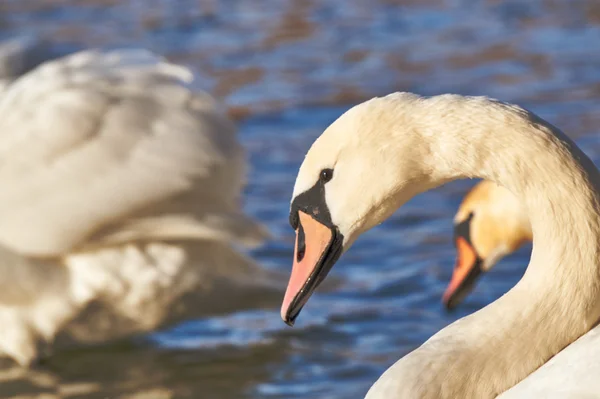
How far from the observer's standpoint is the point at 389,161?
2.96 meters

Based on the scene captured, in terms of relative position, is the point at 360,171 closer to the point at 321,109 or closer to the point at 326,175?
the point at 326,175

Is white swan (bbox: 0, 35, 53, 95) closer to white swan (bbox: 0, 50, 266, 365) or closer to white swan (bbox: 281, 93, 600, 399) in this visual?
white swan (bbox: 0, 50, 266, 365)

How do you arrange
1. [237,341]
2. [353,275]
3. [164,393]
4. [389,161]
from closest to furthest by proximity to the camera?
[389,161], [164,393], [237,341], [353,275]

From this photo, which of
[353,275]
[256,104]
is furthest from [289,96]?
[353,275]

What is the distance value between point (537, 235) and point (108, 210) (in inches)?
79.7

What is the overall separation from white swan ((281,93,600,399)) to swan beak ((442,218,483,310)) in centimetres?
189

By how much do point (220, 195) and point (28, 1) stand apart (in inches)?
218

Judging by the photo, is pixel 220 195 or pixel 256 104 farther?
pixel 256 104

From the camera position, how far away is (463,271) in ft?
16.2

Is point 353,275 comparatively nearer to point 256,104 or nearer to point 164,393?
point 164,393

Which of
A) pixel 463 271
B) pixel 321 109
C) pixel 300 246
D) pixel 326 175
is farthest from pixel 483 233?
pixel 321 109

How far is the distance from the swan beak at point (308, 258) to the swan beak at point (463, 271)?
182 centimetres

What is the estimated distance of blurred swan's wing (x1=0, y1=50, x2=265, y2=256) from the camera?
4.68 m

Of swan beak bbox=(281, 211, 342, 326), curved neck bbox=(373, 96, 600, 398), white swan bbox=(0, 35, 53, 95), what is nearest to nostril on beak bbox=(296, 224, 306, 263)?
swan beak bbox=(281, 211, 342, 326)
